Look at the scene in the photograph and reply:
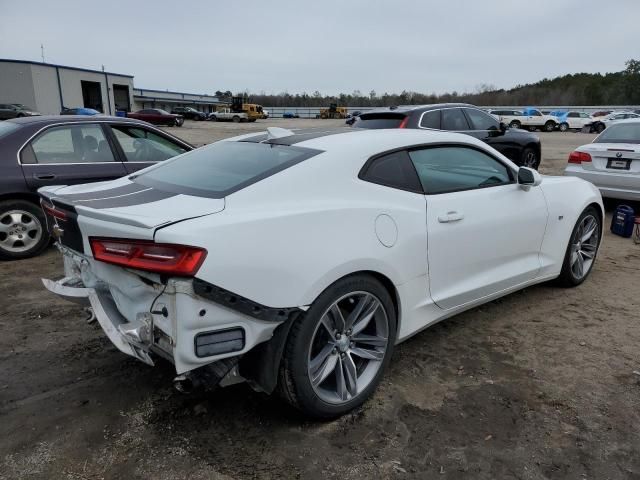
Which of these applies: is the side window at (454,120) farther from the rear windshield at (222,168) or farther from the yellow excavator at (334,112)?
the yellow excavator at (334,112)

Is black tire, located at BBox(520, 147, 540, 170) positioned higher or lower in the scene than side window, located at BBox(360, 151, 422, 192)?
lower

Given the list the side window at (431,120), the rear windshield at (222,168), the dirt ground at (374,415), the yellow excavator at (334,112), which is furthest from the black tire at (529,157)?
the yellow excavator at (334,112)

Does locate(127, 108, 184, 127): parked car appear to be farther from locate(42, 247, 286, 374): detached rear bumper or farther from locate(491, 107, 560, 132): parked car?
locate(42, 247, 286, 374): detached rear bumper

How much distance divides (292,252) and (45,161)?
13.9ft

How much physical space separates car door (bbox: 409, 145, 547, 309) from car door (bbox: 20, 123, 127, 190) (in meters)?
3.87

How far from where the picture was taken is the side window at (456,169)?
10.6 ft

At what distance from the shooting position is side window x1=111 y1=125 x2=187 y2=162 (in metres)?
5.89

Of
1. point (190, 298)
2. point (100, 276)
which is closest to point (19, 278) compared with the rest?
point (100, 276)

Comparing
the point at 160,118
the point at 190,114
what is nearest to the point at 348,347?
the point at 160,118

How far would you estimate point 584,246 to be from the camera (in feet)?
15.7

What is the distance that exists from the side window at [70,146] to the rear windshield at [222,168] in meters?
2.67

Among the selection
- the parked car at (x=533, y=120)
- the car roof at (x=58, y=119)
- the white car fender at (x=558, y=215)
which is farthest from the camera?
the parked car at (x=533, y=120)

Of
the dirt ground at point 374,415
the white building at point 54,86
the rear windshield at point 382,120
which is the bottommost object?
the dirt ground at point 374,415

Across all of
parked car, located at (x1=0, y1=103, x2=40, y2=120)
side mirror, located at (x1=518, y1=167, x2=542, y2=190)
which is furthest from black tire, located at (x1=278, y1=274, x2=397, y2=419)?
parked car, located at (x1=0, y1=103, x2=40, y2=120)
